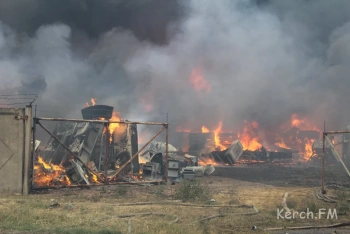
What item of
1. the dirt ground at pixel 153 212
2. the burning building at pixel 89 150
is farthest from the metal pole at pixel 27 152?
the burning building at pixel 89 150

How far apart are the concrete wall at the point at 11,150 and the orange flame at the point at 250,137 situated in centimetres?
3078

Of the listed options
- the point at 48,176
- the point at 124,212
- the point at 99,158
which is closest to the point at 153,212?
the point at 124,212

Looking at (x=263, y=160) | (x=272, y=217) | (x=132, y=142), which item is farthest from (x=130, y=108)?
(x=272, y=217)

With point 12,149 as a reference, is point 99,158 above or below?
below

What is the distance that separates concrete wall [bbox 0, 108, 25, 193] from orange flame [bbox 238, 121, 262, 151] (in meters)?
30.8

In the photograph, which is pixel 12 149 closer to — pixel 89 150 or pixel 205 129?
pixel 89 150

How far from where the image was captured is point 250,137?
4559cm

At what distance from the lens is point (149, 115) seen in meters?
49.0

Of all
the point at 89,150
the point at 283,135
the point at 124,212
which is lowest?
the point at 124,212

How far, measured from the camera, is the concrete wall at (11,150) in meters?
12.0

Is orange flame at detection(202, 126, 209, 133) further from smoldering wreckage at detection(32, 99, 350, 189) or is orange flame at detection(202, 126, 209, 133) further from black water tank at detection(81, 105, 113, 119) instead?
black water tank at detection(81, 105, 113, 119)

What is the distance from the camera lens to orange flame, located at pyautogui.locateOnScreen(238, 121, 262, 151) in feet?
136

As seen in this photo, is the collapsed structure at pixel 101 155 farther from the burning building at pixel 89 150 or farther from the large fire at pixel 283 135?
the large fire at pixel 283 135

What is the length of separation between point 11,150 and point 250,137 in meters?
36.9
